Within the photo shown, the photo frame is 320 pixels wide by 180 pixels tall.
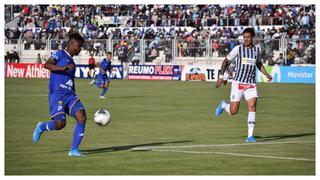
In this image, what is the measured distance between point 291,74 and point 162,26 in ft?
38.3

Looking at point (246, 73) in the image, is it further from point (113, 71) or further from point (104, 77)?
point (113, 71)

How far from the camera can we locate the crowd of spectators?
5191 centimetres

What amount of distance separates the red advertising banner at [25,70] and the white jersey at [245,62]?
141ft

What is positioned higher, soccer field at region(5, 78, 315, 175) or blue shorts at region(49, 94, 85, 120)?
blue shorts at region(49, 94, 85, 120)

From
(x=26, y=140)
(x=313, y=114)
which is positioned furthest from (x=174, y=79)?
(x=26, y=140)

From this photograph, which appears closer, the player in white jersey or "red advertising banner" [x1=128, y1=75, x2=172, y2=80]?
the player in white jersey

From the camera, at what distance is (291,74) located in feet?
166

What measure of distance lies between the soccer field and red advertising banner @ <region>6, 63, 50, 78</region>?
93.6 feet

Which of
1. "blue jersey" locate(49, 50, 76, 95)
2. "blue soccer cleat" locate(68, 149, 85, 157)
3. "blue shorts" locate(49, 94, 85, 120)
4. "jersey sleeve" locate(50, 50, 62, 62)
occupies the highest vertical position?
"jersey sleeve" locate(50, 50, 62, 62)

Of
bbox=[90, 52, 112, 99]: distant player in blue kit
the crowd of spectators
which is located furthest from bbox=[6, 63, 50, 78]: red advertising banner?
bbox=[90, 52, 112, 99]: distant player in blue kit

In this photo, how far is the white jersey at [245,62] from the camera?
57.3 ft

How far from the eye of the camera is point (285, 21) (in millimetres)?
53312

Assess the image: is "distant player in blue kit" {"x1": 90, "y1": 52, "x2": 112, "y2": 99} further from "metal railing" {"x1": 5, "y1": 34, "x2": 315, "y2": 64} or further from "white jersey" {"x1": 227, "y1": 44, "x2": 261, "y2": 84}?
"white jersey" {"x1": 227, "y1": 44, "x2": 261, "y2": 84}

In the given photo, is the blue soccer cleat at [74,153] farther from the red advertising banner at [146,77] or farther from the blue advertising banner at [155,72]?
the red advertising banner at [146,77]
